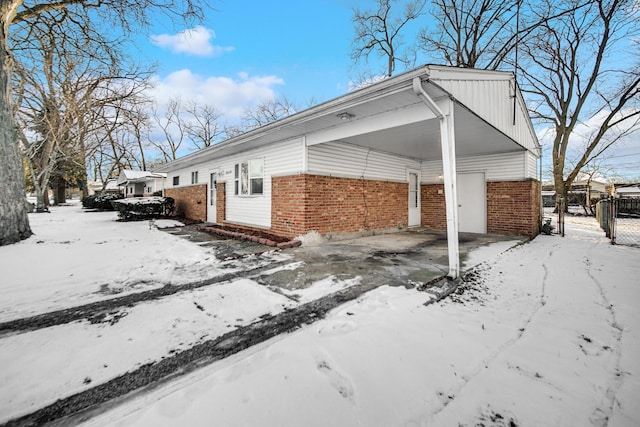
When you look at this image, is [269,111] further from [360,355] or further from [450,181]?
[360,355]

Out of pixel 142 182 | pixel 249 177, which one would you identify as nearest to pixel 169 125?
pixel 142 182

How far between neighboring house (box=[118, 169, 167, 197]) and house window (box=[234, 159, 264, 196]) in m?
10.9

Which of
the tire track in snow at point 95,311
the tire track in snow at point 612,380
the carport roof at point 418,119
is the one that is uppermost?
the carport roof at point 418,119

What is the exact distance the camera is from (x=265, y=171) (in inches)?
313

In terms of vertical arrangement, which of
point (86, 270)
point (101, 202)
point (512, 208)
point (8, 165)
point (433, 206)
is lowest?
point (86, 270)

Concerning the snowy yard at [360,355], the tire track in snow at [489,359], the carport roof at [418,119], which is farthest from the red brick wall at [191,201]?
the tire track in snow at [489,359]

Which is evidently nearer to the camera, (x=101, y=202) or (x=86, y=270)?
(x=86, y=270)

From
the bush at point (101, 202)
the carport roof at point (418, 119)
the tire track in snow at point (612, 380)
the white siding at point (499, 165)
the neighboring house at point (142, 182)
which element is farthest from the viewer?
the bush at point (101, 202)

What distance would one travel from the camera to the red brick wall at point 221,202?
10.1 metres

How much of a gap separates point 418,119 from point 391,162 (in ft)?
14.6

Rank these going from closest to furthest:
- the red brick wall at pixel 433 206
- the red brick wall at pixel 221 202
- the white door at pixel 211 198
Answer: the red brick wall at pixel 433 206, the red brick wall at pixel 221 202, the white door at pixel 211 198

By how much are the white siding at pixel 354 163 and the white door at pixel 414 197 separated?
51cm

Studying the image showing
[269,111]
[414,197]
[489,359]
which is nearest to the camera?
[489,359]

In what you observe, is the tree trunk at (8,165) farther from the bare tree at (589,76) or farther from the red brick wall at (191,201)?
the bare tree at (589,76)
